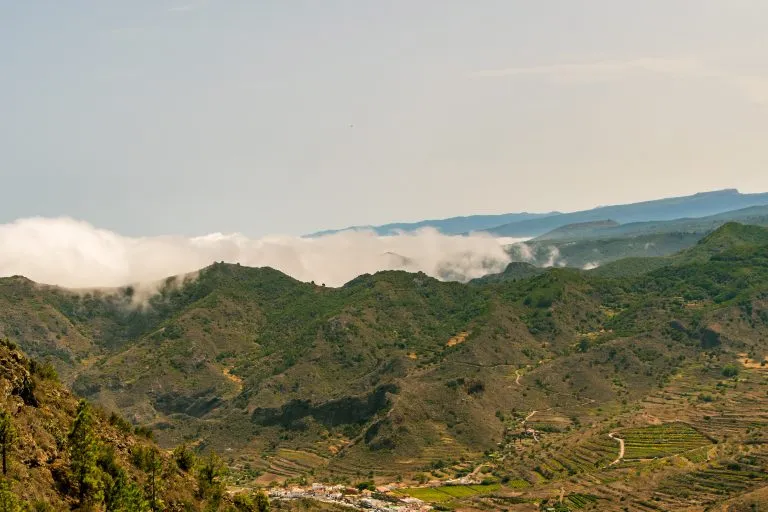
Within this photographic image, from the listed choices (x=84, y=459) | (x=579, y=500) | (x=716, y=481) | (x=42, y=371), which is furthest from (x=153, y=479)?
(x=716, y=481)

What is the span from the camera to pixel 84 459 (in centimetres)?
7650

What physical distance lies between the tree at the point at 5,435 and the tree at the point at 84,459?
Result: 7835 mm

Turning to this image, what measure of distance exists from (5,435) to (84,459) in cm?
947

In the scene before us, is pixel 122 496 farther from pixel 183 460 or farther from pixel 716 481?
pixel 716 481

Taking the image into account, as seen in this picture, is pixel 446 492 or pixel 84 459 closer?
pixel 84 459

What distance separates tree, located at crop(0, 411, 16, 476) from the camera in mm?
68812

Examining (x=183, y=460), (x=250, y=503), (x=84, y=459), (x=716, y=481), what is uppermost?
(x=84, y=459)

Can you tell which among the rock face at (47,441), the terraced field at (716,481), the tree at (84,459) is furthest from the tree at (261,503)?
the terraced field at (716,481)

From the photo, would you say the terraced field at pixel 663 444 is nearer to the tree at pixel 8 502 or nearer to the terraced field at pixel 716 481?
the terraced field at pixel 716 481

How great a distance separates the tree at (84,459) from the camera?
75188 millimetres

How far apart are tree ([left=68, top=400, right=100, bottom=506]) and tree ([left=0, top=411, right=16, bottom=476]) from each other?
7.84 meters

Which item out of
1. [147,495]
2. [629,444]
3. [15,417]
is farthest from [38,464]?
[629,444]

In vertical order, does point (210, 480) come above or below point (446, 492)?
above

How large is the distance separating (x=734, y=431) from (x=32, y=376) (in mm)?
171663
